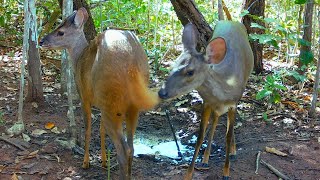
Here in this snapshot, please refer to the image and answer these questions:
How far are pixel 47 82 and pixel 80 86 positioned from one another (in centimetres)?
273

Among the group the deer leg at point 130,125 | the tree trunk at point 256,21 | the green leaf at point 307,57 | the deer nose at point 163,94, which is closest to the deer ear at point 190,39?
the deer nose at point 163,94

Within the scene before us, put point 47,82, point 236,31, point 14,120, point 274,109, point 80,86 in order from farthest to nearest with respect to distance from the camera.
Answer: point 47,82, point 274,109, point 14,120, point 236,31, point 80,86

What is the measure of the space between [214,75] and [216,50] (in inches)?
13.5

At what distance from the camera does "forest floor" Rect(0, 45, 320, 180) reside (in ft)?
16.3

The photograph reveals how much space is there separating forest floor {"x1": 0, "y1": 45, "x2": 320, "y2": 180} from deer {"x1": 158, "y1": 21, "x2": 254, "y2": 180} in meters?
0.36

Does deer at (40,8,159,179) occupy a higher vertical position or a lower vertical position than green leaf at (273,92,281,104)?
higher

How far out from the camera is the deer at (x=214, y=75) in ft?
14.4

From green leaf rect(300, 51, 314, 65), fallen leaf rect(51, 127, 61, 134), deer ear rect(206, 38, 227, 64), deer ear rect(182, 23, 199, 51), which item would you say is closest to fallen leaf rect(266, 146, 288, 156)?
deer ear rect(206, 38, 227, 64)

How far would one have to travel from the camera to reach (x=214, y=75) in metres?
4.71

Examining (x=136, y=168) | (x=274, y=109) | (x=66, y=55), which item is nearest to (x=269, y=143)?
(x=274, y=109)

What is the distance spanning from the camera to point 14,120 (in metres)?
5.88

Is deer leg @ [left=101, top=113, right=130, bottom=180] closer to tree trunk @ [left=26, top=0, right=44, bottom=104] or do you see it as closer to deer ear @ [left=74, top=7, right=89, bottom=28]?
deer ear @ [left=74, top=7, right=89, bottom=28]

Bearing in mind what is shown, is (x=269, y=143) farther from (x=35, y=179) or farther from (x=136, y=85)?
(x=35, y=179)

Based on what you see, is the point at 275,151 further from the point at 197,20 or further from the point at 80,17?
the point at 80,17
